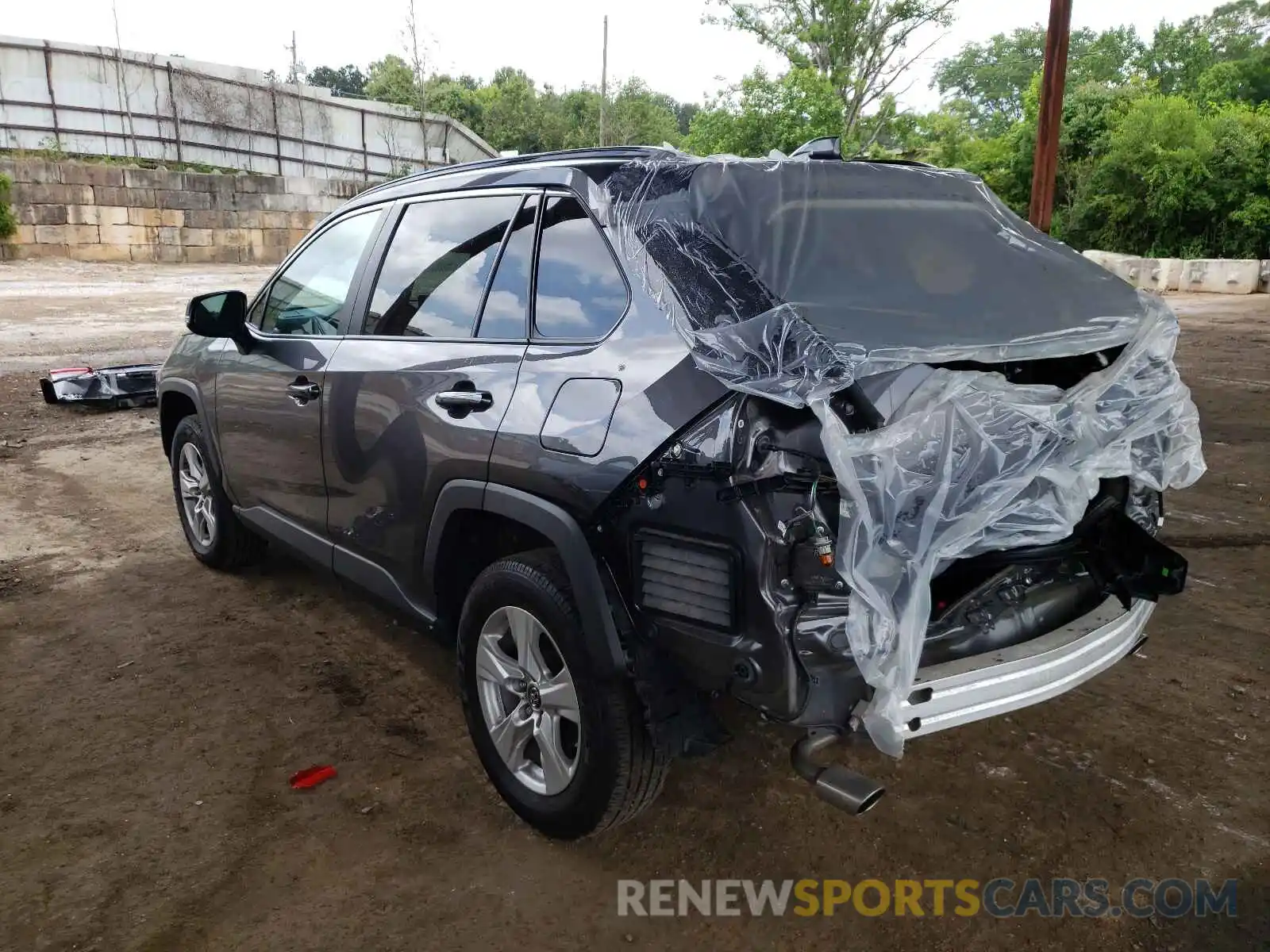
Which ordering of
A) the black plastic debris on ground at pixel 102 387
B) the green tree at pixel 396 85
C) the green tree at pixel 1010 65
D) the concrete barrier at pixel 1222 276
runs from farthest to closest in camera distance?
the green tree at pixel 1010 65 → the green tree at pixel 396 85 → the concrete barrier at pixel 1222 276 → the black plastic debris on ground at pixel 102 387

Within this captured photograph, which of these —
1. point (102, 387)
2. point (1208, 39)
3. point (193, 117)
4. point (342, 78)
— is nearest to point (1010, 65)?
point (1208, 39)

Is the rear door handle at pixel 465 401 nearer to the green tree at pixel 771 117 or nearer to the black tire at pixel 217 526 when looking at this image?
the black tire at pixel 217 526

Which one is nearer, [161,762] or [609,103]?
[161,762]

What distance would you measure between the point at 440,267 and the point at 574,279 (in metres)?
0.72

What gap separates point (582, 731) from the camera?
8.11 ft

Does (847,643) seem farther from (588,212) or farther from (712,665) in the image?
(588,212)

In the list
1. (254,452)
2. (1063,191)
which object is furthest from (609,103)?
(254,452)

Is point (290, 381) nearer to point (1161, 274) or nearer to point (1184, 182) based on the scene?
point (1161, 274)

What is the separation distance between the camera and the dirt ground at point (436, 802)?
2.40 m

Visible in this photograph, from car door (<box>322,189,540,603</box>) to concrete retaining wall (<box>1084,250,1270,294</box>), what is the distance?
21378 millimetres

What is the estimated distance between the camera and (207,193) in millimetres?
23078

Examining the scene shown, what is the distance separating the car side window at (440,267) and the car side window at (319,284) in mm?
254

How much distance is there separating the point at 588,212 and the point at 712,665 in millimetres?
1318

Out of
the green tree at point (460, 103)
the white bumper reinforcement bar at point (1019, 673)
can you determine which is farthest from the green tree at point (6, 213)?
the white bumper reinforcement bar at point (1019, 673)
